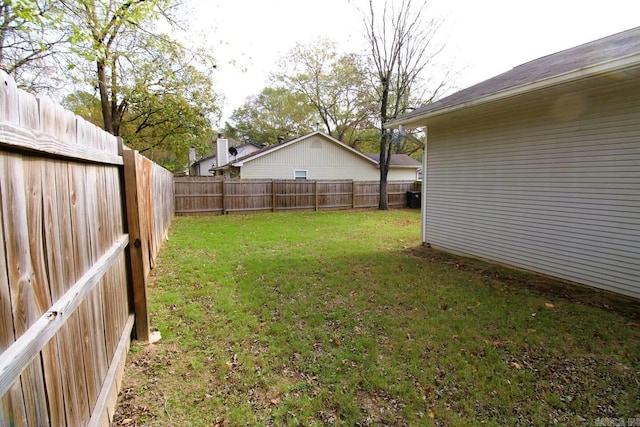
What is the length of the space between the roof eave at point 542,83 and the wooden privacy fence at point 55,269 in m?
5.29

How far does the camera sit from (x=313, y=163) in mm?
18922

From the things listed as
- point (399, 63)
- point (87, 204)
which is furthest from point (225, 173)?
point (87, 204)

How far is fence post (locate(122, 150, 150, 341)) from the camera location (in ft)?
9.83

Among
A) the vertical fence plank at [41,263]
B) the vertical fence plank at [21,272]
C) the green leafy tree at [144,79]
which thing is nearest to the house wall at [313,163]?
the green leafy tree at [144,79]

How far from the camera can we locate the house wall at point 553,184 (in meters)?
4.42

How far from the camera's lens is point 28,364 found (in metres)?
1.11

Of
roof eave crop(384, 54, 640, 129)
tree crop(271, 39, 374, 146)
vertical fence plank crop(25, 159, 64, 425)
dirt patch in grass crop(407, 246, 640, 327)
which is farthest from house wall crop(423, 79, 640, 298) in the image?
tree crop(271, 39, 374, 146)

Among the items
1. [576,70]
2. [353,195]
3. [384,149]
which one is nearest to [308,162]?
[353,195]

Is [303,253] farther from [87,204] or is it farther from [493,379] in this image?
[87,204]

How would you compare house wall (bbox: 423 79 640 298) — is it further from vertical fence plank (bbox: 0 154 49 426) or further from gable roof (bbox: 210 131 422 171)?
gable roof (bbox: 210 131 422 171)

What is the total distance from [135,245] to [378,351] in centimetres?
262

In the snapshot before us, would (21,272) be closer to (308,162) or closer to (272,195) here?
(272,195)

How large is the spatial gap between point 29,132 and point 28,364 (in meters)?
0.84

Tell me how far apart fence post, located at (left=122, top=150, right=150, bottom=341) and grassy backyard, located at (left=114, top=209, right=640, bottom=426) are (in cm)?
32
